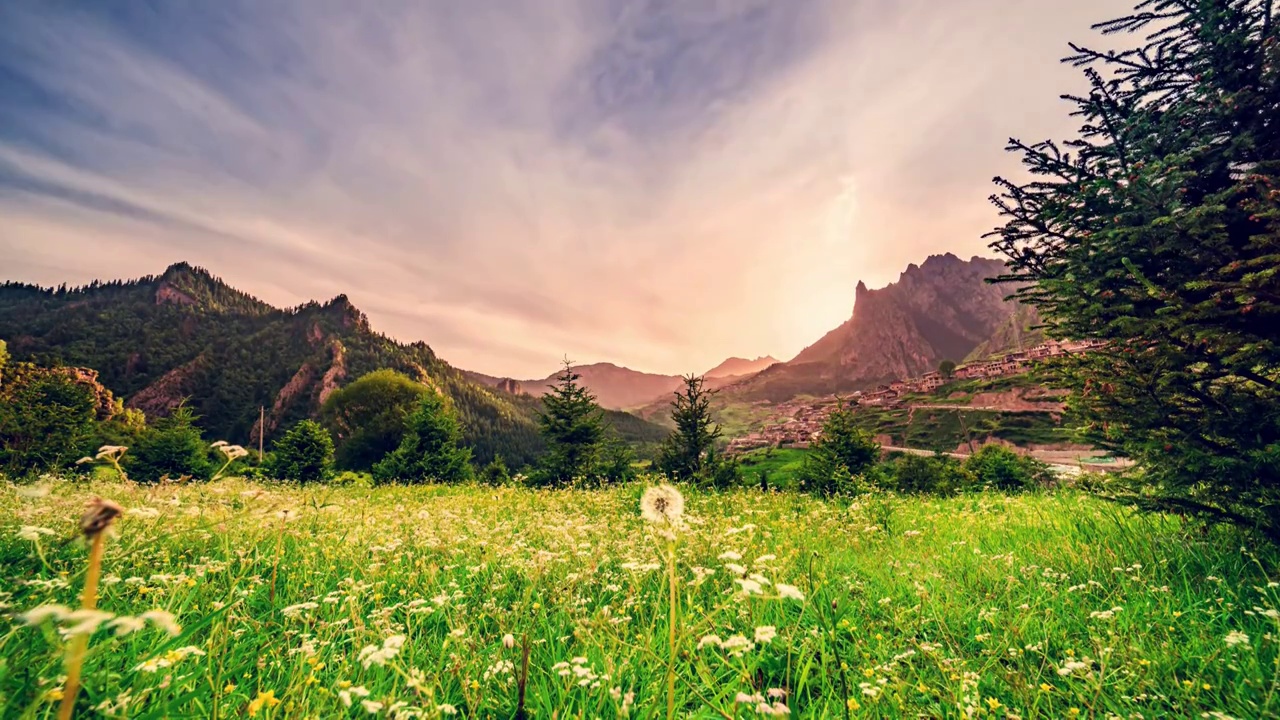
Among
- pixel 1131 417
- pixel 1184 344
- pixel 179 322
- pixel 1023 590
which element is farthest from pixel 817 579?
pixel 179 322

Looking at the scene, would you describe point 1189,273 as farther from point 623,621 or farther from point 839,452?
point 839,452

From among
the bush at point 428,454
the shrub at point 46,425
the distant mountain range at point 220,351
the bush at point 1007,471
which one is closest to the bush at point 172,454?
the shrub at point 46,425

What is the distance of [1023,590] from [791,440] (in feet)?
289

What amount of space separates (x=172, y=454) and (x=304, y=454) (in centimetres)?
594

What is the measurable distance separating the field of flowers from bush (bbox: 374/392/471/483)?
1927cm

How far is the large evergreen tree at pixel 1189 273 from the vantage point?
15.5 feet

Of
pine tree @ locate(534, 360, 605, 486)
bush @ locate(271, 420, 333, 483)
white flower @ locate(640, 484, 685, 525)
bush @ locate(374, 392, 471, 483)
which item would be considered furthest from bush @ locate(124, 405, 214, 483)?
white flower @ locate(640, 484, 685, 525)

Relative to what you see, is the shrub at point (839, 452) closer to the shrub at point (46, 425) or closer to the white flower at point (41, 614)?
the white flower at point (41, 614)

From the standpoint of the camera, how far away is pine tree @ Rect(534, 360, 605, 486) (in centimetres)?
2119

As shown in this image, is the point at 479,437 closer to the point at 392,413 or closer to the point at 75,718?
the point at 392,413

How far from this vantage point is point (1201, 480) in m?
5.07

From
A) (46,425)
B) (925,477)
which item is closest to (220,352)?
(46,425)

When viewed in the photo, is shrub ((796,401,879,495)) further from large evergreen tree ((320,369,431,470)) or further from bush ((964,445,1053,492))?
large evergreen tree ((320,369,431,470))

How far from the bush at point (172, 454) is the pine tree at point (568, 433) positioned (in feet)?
60.9
